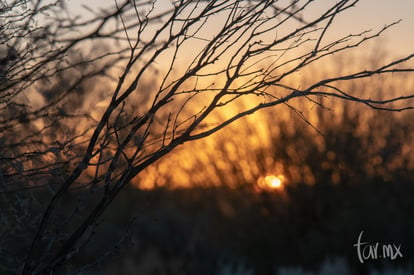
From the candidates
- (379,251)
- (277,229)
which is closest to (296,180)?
(277,229)

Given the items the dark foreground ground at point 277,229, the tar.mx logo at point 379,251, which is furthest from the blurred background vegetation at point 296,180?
the tar.mx logo at point 379,251

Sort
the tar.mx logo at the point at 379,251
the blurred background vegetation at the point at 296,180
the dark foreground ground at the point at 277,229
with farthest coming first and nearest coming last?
the blurred background vegetation at the point at 296,180 → the dark foreground ground at the point at 277,229 → the tar.mx logo at the point at 379,251

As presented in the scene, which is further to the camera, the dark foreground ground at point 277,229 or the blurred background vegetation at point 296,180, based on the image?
the blurred background vegetation at point 296,180

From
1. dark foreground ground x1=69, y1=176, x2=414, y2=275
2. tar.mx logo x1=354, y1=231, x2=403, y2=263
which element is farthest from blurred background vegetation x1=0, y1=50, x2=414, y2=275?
tar.mx logo x1=354, y1=231, x2=403, y2=263

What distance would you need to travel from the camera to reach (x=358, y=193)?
2028cm

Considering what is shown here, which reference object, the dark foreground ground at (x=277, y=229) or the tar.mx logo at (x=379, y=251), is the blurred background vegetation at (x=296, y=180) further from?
the tar.mx logo at (x=379, y=251)

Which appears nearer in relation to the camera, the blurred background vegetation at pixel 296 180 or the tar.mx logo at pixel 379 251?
the tar.mx logo at pixel 379 251

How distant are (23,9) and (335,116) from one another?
1738 centimetres

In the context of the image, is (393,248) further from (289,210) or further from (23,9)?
(23,9)

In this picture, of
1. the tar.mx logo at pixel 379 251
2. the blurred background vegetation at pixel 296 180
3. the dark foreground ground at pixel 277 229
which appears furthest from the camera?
the blurred background vegetation at pixel 296 180

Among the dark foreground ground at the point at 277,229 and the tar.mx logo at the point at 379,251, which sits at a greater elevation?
the dark foreground ground at the point at 277,229

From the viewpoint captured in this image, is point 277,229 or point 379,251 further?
point 277,229

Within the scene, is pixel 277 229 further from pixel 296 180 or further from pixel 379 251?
pixel 379 251

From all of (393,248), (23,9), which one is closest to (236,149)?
(393,248)
